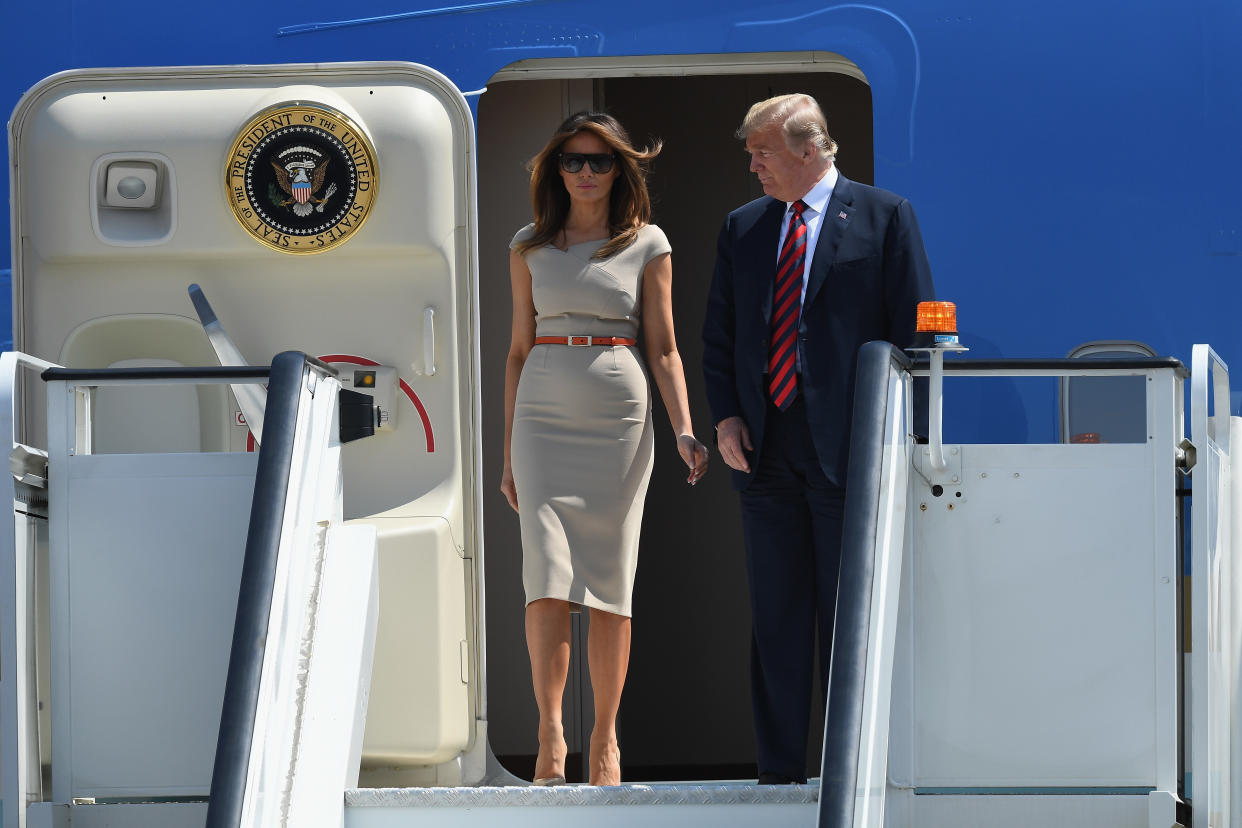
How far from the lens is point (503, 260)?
613cm

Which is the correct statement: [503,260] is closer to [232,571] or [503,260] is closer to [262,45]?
[262,45]

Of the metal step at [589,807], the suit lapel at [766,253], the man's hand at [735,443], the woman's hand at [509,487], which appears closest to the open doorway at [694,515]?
the woman's hand at [509,487]

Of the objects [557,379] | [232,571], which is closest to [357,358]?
[557,379]

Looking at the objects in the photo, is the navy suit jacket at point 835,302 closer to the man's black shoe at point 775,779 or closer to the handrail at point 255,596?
the man's black shoe at point 775,779

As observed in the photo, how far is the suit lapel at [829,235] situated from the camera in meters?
4.05

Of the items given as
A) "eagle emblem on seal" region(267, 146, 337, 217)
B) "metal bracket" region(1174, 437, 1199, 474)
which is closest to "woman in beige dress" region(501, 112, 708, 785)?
"eagle emblem on seal" region(267, 146, 337, 217)

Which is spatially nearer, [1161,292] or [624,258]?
[624,258]

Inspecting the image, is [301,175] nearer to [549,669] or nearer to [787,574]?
[549,669]

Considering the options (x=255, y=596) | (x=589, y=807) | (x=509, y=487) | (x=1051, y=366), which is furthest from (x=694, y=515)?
(x=255, y=596)

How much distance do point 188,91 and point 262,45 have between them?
0.82 feet

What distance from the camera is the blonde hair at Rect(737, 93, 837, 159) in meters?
4.07

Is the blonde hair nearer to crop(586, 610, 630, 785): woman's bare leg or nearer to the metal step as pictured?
crop(586, 610, 630, 785): woman's bare leg

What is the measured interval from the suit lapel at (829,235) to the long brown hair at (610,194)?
0.56m

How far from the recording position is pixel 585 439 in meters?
4.37
